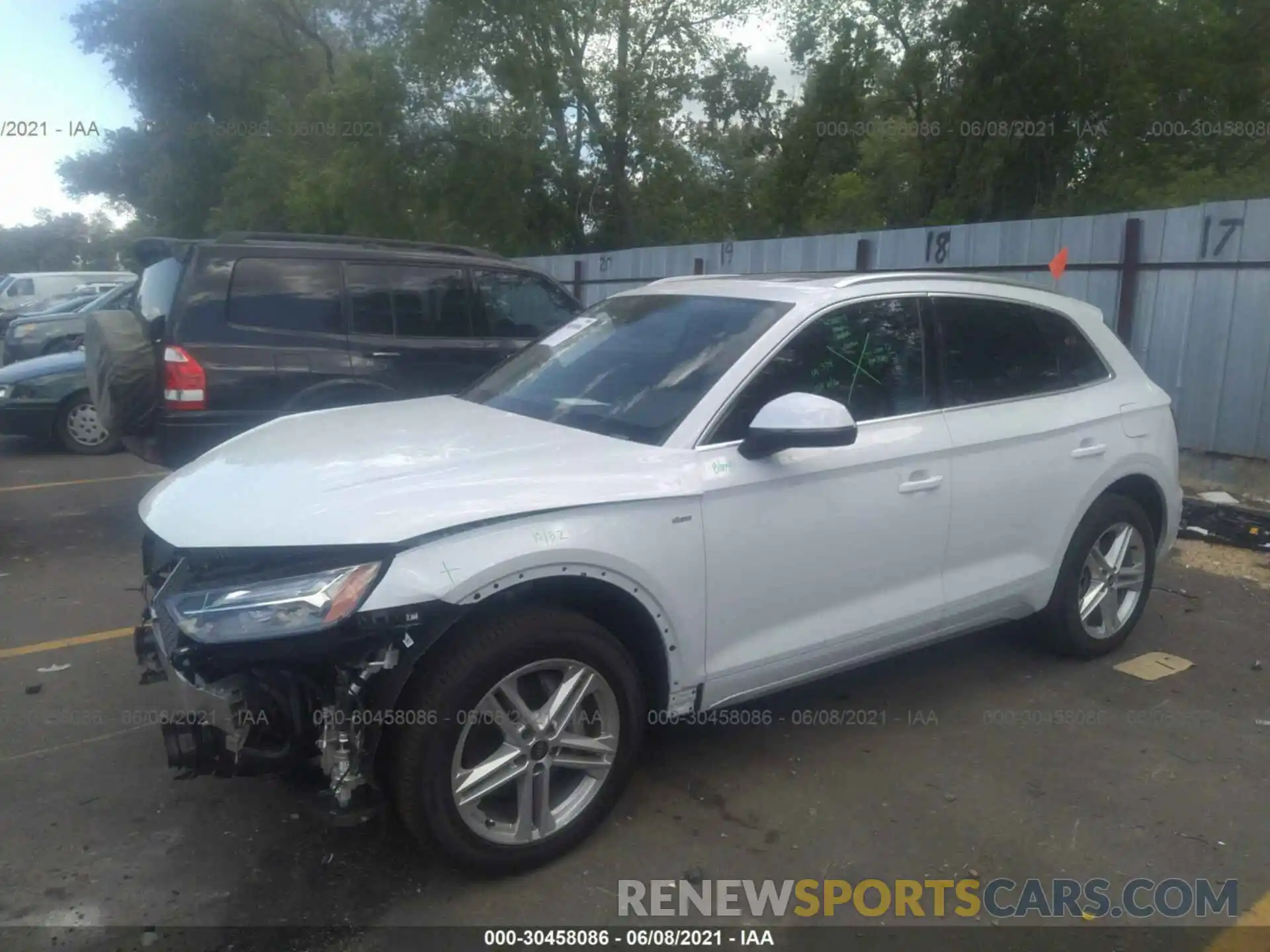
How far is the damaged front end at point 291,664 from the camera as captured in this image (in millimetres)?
2711

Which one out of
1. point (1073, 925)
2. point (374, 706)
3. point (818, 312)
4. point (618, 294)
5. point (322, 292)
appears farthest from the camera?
point (322, 292)

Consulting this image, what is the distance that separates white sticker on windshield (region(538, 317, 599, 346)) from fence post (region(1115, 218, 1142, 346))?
226 inches

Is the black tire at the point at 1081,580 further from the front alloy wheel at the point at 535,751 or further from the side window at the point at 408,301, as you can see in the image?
the side window at the point at 408,301

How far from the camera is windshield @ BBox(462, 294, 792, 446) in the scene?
11.9ft

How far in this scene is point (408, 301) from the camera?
740 cm

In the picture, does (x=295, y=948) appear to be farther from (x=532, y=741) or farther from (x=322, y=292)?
(x=322, y=292)

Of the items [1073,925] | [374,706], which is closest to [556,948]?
[374,706]

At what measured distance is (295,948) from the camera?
9.27 feet

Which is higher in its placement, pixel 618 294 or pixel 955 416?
pixel 618 294

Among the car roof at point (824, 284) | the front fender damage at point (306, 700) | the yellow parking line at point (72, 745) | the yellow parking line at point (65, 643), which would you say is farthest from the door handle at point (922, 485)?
the yellow parking line at point (65, 643)

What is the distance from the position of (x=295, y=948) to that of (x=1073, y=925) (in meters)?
2.19

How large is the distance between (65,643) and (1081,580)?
15.6ft

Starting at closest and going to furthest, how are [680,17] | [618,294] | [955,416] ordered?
[955,416] < [618,294] < [680,17]

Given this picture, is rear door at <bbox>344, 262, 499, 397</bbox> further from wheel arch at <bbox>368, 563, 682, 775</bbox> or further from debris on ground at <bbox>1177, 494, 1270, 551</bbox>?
debris on ground at <bbox>1177, 494, 1270, 551</bbox>
